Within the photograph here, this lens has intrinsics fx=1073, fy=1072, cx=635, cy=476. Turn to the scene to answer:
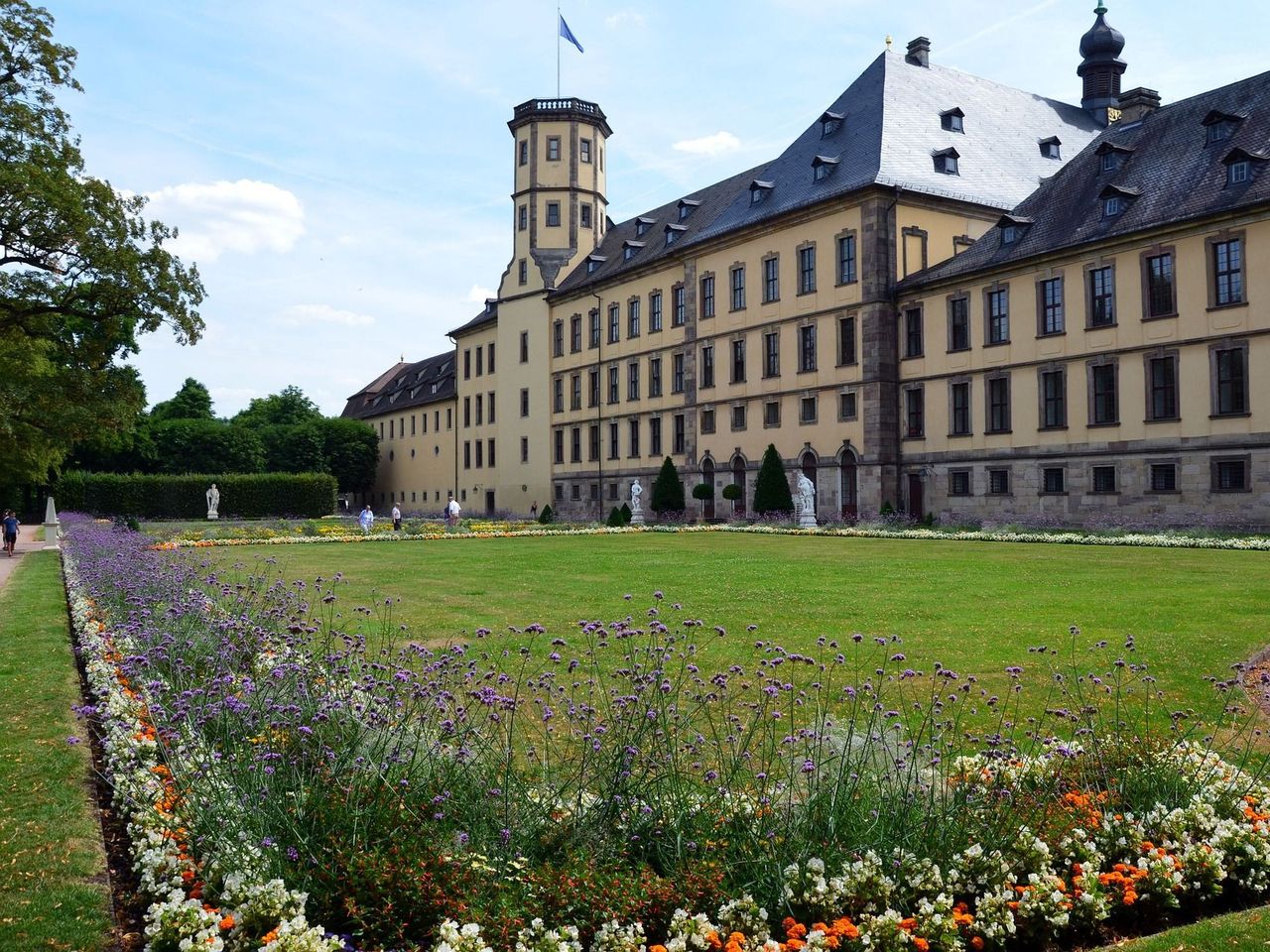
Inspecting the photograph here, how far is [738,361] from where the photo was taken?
1989 inches

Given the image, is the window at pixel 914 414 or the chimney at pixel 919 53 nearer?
the window at pixel 914 414

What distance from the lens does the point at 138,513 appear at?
65875 millimetres

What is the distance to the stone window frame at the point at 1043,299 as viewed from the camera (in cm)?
3662

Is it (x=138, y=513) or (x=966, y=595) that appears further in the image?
(x=138, y=513)

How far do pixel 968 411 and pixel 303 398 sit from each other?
79.7 m

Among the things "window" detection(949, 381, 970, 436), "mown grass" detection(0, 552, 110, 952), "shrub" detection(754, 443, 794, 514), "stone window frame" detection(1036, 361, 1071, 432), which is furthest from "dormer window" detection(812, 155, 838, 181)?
"mown grass" detection(0, 552, 110, 952)

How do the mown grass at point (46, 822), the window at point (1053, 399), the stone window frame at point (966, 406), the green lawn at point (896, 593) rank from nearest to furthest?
the mown grass at point (46, 822)
the green lawn at point (896, 593)
the window at point (1053, 399)
the stone window frame at point (966, 406)

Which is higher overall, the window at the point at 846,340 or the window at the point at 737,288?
the window at the point at 737,288

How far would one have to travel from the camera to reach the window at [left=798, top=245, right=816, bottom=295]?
45.9 meters

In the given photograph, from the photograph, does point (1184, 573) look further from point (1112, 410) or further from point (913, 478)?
point (913, 478)

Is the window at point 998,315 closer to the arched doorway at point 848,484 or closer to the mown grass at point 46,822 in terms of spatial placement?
the arched doorway at point 848,484

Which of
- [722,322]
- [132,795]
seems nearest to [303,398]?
[722,322]

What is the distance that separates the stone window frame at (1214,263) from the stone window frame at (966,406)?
909 cm

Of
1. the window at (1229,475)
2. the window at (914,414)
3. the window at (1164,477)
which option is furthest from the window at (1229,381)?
the window at (914,414)
